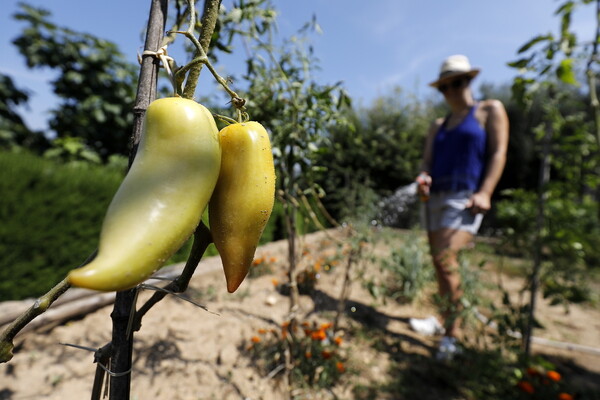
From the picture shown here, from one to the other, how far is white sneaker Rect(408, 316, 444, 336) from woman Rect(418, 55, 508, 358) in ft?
0.76

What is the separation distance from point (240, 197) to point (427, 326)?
3179 mm

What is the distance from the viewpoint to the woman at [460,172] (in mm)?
2705

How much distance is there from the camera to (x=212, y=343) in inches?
101

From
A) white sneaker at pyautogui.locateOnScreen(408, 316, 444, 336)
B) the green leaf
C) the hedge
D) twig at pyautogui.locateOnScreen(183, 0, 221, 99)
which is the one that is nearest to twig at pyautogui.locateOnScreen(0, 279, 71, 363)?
twig at pyautogui.locateOnScreen(183, 0, 221, 99)

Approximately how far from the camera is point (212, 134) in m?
0.48

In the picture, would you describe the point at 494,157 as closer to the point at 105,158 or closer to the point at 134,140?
the point at 134,140

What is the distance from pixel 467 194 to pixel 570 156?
0.84m

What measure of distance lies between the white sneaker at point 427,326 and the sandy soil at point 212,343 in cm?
8

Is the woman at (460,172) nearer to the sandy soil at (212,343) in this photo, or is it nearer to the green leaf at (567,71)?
Result: the sandy soil at (212,343)

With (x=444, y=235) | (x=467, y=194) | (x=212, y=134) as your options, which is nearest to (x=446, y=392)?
(x=444, y=235)

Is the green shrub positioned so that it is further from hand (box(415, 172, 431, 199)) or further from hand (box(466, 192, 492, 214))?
hand (box(466, 192, 492, 214))

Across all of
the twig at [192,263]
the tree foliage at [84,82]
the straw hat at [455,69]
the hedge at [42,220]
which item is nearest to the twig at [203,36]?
the twig at [192,263]

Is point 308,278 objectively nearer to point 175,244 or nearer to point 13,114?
point 175,244

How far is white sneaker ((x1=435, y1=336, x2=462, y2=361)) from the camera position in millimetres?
2526
